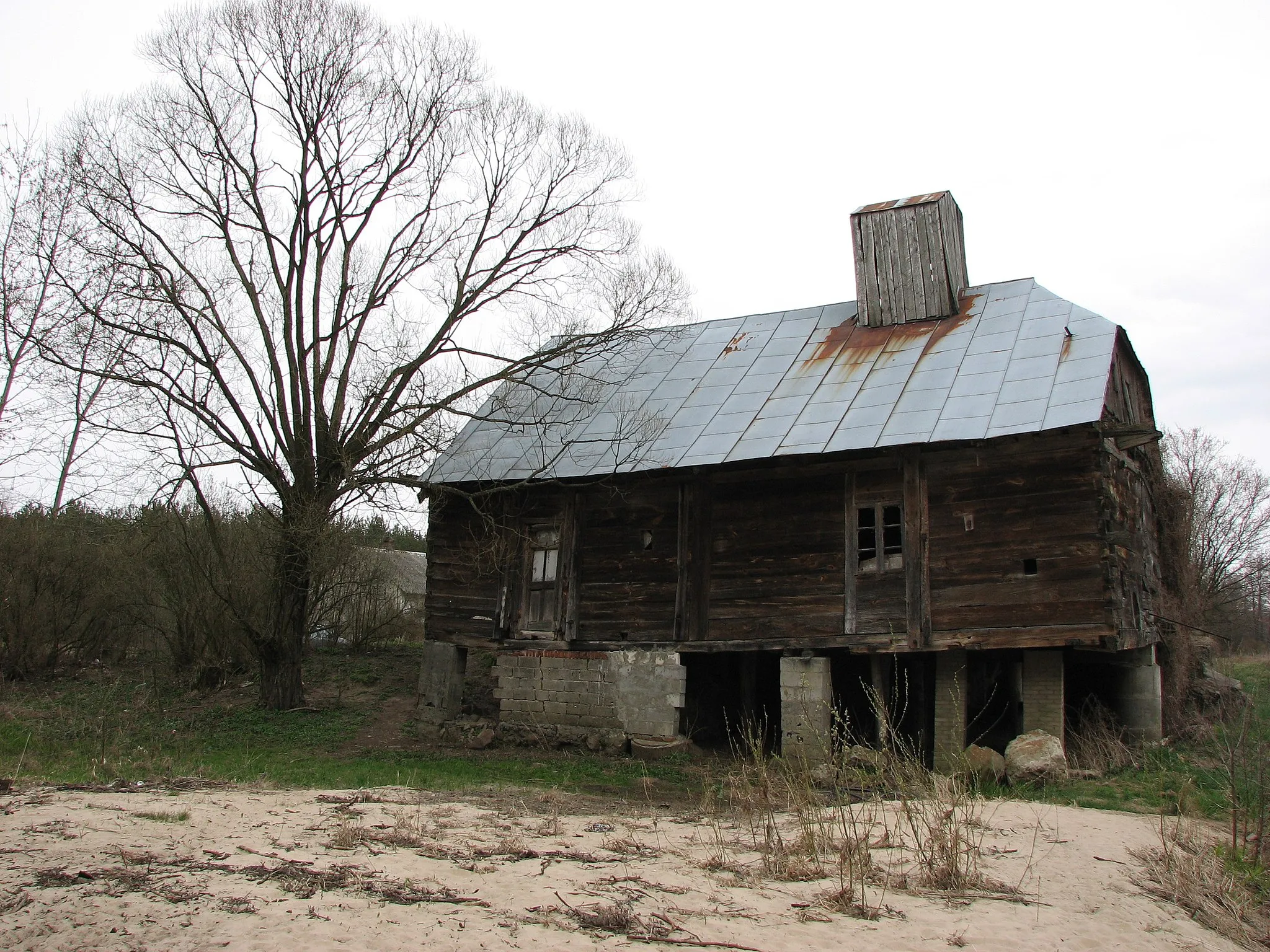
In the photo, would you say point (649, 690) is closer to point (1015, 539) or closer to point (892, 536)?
point (892, 536)

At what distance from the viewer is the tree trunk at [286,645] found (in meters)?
15.9

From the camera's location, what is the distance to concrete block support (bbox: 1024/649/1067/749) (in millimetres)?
12289

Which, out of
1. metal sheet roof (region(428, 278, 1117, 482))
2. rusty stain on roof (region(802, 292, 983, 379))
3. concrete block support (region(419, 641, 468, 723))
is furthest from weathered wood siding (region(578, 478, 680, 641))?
rusty stain on roof (region(802, 292, 983, 379))

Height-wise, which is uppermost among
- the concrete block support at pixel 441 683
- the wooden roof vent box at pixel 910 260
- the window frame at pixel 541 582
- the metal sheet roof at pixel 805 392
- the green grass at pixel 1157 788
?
the wooden roof vent box at pixel 910 260

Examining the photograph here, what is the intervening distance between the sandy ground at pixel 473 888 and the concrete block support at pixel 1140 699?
5.50 meters

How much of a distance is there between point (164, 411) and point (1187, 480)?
3068cm

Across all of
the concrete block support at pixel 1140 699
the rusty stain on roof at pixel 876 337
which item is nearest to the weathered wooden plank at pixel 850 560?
the rusty stain on roof at pixel 876 337

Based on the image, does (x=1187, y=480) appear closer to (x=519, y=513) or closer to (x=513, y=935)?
(x=519, y=513)

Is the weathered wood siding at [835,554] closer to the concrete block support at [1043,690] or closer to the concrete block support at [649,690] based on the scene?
the concrete block support at [649,690]

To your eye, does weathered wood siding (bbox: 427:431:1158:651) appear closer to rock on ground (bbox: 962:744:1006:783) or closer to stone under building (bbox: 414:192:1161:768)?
stone under building (bbox: 414:192:1161:768)

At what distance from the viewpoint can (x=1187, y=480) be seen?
32406 mm

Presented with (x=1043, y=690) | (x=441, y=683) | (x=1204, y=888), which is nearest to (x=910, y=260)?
(x=1043, y=690)

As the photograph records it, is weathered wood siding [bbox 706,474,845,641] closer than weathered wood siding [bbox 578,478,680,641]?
Yes

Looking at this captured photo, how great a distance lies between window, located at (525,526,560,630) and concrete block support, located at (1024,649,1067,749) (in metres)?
7.04
